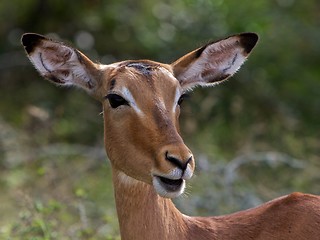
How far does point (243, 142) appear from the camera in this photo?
14.2 meters

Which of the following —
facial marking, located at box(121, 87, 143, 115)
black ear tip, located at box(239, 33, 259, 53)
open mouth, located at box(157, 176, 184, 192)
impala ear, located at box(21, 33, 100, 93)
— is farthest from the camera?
→ black ear tip, located at box(239, 33, 259, 53)

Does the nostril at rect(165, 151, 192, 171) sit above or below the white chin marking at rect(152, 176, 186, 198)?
above

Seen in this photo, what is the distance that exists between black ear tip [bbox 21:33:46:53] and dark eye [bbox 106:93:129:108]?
0.75m

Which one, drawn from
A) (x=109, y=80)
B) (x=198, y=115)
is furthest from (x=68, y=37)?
(x=109, y=80)

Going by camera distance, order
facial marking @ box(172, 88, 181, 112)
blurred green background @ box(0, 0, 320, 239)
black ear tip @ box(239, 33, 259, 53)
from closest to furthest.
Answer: facial marking @ box(172, 88, 181, 112) → black ear tip @ box(239, 33, 259, 53) → blurred green background @ box(0, 0, 320, 239)

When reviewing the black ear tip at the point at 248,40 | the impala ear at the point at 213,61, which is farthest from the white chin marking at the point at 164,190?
the black ear tip at the point at 248,40

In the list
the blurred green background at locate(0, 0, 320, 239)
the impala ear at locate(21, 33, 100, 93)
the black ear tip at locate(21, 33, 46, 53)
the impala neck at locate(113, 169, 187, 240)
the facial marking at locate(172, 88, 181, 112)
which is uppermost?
the facial marking at locate(172, 88, 181, 112)

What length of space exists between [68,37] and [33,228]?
9.29 m

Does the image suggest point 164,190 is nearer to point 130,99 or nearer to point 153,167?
point 153,167

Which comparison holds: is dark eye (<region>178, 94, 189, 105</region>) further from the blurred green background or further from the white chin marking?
the blurred green background

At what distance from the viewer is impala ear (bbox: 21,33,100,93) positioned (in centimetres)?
825

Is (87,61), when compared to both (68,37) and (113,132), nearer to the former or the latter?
(113,132)

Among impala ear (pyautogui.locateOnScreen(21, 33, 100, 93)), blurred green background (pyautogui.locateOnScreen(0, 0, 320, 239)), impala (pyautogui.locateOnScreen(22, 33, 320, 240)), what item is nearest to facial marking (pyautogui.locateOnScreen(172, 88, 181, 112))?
impala (pyautogui.locateOnScreen(22, 33, 320, 240))

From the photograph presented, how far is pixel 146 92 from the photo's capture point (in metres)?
7.58
